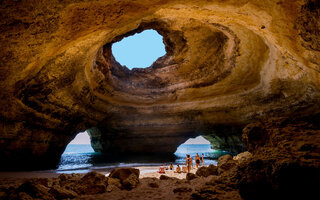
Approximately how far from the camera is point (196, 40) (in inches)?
376

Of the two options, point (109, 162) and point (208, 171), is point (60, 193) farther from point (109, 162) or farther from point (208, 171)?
point (109, 162)

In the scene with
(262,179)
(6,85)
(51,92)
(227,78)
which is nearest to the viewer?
(262,179)

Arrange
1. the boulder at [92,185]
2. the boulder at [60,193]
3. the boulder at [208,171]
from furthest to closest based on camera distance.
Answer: the boulder at [208,171] → the boulder at [92,185] → the boulder at [60,193]

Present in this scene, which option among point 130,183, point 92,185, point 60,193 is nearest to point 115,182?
point 130,183

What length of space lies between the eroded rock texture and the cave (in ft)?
0.14

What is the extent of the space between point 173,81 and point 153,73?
1.71m

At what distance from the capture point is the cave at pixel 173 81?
11.3ft

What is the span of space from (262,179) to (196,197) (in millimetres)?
1194

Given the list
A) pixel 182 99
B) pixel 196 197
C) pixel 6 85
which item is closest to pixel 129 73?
pixel 182 99

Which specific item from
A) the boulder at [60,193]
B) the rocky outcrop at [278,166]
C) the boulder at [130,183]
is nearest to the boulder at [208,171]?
the boulder at [130,183]

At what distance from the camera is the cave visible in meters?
3.44

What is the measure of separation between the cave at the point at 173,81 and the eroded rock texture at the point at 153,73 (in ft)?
0.14

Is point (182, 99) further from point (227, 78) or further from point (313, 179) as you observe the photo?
point (313, 179)

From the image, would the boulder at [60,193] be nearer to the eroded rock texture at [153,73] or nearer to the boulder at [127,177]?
the boulder at [127,177]
